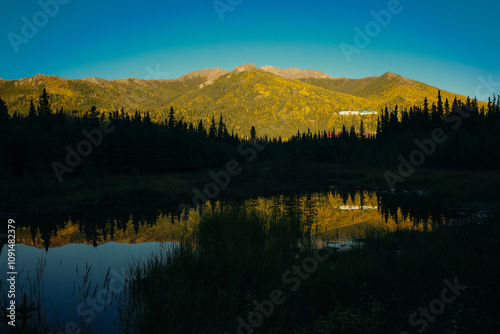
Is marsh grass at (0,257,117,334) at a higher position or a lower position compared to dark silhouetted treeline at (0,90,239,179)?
lower

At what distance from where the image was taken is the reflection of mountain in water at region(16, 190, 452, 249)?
55.6ft

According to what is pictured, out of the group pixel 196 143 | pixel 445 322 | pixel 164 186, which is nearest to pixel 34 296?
pixel 445 322

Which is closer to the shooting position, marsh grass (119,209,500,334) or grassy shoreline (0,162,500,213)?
marsh grass (119,209,500,334)

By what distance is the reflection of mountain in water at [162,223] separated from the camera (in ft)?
55.6

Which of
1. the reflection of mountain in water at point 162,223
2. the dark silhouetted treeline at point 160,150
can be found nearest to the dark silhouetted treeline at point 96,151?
the dark silhouetted treeline at point 160,150

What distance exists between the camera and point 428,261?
360 inches

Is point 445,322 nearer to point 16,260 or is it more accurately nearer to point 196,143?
point 16,260

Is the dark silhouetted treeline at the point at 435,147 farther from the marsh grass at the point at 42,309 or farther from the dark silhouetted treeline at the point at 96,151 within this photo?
the marsh grass at the point at 42,309

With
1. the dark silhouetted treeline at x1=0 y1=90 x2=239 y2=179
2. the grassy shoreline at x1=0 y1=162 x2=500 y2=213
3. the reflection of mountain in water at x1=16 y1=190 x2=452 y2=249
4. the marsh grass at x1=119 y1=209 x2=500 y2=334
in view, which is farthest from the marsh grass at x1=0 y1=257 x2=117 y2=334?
the dark silhouetted treeline at x1=0 y1=90 x2=239 y2=179

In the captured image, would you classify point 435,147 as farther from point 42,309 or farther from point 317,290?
point 42,309

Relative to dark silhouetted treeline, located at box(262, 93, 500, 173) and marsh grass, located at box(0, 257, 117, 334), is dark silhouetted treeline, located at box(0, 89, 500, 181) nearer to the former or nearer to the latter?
dark silhouetted treeline, located at box(262, 93, 500, 173)

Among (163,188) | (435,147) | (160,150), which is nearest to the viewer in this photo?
(163,188)

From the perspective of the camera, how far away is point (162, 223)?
69.1 ft

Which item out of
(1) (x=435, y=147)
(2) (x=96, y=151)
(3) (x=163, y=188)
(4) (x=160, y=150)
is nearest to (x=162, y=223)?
(3) (x=163, y=188)
